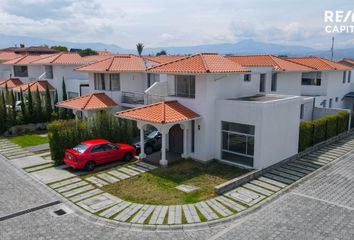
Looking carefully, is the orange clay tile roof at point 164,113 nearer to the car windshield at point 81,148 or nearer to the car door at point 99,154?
the car door at point 99,154

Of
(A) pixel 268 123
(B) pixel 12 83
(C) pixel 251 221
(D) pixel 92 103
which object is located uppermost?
(B) pixel 12 83

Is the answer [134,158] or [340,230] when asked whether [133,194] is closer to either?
[134,158]

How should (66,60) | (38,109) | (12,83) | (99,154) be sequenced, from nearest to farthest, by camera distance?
(99,154) < (38,109) < (66,60) < (12,83)

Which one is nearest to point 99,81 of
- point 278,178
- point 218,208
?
point 278,178

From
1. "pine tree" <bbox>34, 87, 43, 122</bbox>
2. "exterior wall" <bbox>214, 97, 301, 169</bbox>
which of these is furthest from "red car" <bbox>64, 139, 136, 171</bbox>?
"pine tree" <bbox>34, 87, 43, 122</bbox>

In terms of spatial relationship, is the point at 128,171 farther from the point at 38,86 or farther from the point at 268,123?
the point at 38,86

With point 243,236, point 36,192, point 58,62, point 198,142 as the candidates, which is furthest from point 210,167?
point 58,62

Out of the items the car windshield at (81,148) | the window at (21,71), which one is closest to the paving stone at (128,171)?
the car windshield at (81,148)

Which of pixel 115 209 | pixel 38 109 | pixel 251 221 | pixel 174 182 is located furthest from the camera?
pixel 38 109
